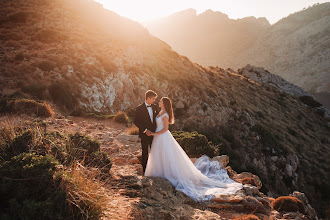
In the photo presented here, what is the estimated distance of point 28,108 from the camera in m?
11.3

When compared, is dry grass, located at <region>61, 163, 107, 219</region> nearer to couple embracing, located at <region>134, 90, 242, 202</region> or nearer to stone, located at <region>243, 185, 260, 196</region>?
couple embracing, located at <region>134, 90, 242, 202</region>

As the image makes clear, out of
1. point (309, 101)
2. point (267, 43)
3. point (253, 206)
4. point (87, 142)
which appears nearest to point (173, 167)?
point (253, 206)

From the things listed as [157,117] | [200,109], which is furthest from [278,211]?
[200,109]

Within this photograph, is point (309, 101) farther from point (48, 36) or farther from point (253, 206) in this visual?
point (253, 206)

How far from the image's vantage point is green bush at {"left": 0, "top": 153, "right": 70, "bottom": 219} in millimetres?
2469

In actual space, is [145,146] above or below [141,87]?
below

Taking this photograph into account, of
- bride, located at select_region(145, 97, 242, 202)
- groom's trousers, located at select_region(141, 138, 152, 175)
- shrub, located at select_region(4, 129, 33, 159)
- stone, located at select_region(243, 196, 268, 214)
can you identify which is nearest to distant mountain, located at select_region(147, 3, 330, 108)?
stone, located at select_region(243, 196, 268, 214)

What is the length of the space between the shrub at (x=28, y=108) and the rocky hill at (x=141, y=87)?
225 centimetres

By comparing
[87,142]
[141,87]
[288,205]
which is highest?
[141,87]

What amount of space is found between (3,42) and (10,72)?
6.76m

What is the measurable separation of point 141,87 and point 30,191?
64.1 feet

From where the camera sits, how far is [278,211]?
16.3 ft

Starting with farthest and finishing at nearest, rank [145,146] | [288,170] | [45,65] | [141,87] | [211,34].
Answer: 1. [211,34]
2. [141,87]
3. [288,170]
4. [45,65]
5. [145,146]

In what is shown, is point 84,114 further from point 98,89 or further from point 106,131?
point 98,89
